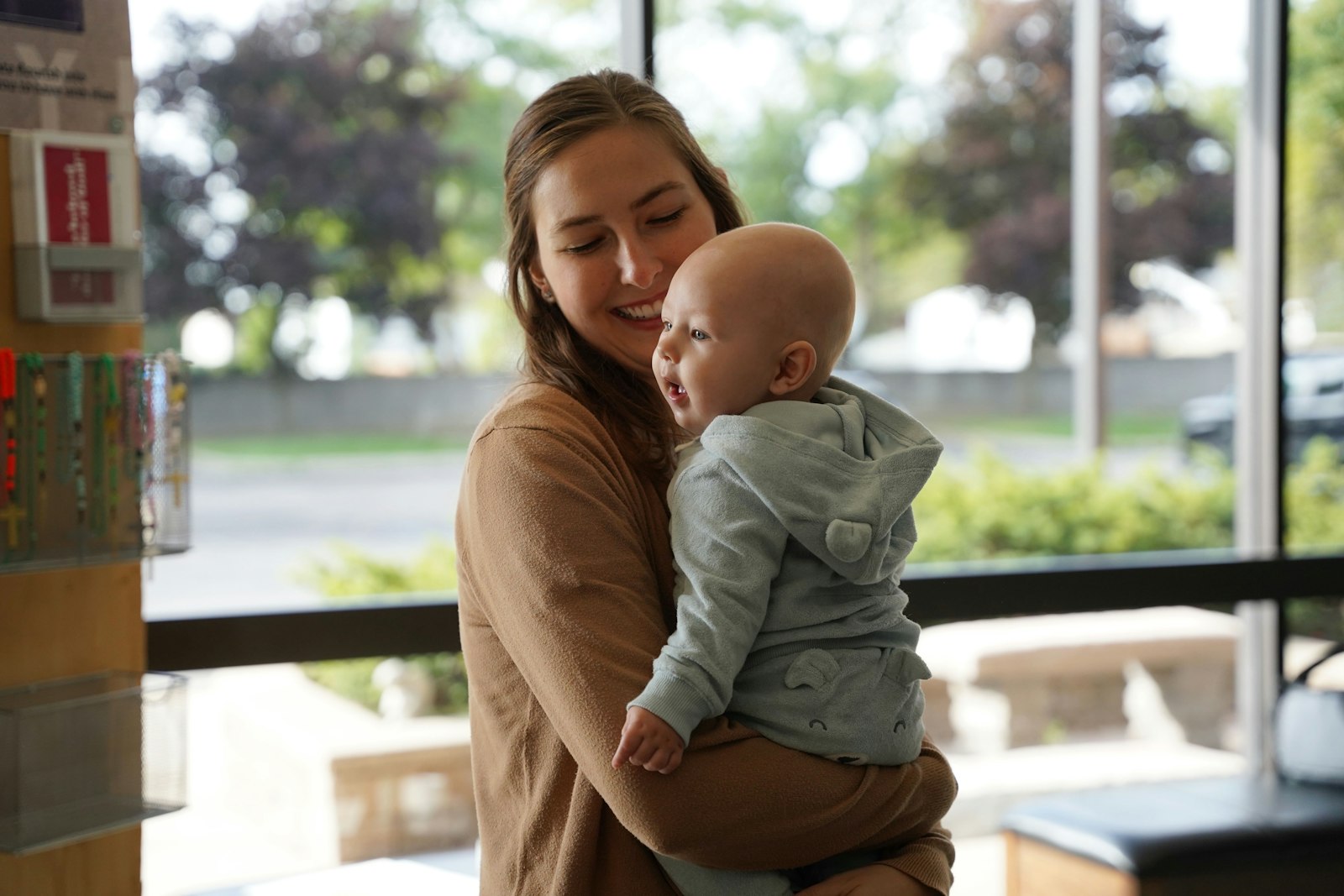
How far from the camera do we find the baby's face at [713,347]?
51.6 inches

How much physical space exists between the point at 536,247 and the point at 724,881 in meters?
0.75

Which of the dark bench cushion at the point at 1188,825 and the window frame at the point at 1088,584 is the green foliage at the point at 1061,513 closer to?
the window frame at the point at 1088,584

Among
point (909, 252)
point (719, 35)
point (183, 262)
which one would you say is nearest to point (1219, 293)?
point (909, 252)

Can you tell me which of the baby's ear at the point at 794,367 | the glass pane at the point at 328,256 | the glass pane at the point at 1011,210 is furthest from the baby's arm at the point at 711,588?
the glass pane at the point at 1011,210

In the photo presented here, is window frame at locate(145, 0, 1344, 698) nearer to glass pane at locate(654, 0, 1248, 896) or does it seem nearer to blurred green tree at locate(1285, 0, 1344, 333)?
blurred green tree at locate(1285, 0, 1344, 333)

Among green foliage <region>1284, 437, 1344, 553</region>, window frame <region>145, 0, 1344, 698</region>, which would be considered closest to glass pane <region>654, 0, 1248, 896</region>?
green foliage <region>1284, 437, 1344, 553</region>

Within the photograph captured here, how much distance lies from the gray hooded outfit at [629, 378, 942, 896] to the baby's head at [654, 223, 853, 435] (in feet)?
0.13

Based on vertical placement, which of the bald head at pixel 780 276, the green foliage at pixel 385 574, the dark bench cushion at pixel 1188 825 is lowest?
the dark bench cushion at pixel 1188 825

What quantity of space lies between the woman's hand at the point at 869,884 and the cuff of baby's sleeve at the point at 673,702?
0.24 m

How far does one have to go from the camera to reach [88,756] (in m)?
1.93

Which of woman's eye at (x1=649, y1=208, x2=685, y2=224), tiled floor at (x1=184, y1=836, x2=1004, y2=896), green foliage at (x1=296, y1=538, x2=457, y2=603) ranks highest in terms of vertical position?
woman's eye at (x1=649, y1=208, x2=685, y2=224)

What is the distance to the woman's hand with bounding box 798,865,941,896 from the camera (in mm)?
1262

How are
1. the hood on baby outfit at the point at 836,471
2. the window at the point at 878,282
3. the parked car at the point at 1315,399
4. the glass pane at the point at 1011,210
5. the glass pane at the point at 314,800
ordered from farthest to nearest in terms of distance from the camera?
1. the glass pane at the point at 1011,210
2. the window at the point at 878,282
3. the parked car at the point at 1315,399
4. the glass pane at the point at 314,800
5. the hood on baby outfit at the point at 836,471

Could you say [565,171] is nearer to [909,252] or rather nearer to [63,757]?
[63,757]
